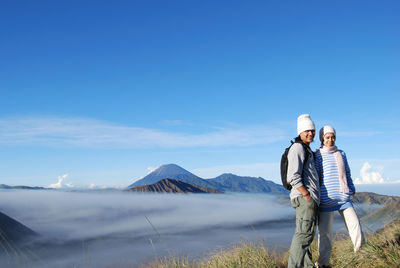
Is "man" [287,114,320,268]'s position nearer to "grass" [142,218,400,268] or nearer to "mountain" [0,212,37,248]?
"grass" [142,218,400,268]

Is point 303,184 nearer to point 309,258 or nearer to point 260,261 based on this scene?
point 309,258

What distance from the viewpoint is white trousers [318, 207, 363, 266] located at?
5.48m

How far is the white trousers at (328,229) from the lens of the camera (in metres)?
5.48

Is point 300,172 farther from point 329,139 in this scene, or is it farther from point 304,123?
point 329,139

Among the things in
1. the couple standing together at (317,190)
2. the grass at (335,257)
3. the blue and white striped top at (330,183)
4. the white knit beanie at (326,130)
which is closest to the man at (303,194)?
the couple standing together at (317,190)

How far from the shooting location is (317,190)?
17.1ft

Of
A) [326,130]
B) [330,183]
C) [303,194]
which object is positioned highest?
[326,130]

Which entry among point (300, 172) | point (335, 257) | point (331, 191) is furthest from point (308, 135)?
point (335, 257)

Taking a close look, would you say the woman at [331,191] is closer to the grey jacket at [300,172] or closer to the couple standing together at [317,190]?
the couple standing together at [317,190]

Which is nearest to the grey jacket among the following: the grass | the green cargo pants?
the green cargo pants

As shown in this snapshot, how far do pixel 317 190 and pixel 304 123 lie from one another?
108 centimetres

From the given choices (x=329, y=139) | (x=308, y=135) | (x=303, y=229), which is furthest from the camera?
(x=329, y=139)

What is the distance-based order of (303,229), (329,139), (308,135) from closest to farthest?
(303,229), (308,135), (329,139)

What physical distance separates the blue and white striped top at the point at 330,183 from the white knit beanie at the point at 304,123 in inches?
23.8
